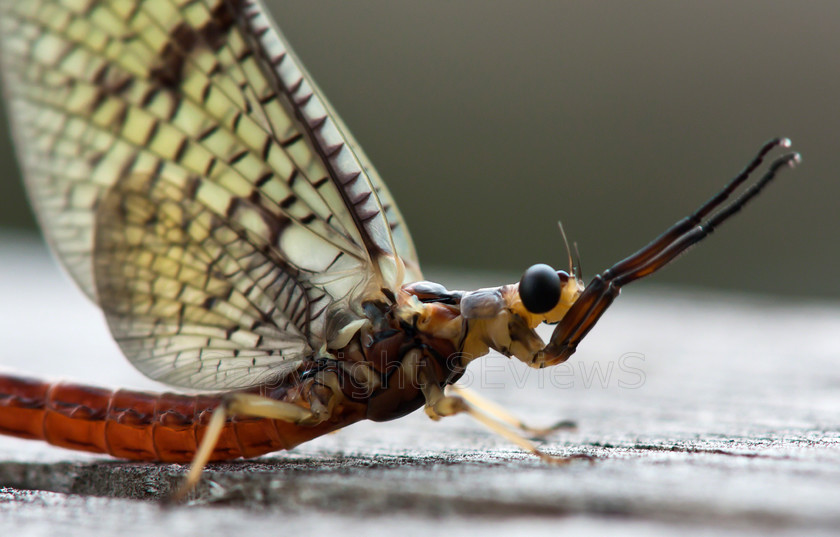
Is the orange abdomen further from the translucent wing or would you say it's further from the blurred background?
the blurred background

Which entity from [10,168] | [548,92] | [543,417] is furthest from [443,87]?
[543,417]

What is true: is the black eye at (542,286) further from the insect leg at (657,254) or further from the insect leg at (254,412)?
the insect leg at (254,412)

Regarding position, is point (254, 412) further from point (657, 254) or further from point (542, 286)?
point (657, 254)

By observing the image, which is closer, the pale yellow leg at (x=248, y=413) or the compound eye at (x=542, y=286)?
the pale yellow leg at (x=248, y=413)

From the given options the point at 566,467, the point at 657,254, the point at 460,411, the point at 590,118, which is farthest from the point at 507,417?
the point at 590,118

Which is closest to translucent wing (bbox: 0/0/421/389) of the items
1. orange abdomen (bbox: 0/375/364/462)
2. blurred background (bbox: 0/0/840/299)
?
orange abdomen (bbox: 0/375/364/462)

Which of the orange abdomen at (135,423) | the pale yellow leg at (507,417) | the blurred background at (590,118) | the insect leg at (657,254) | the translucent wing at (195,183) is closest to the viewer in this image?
the insect leg at (657,254)

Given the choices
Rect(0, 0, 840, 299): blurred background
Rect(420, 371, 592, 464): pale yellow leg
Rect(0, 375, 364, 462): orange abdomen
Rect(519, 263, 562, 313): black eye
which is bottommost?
Rect(0, 375, 364, 462): orange abdomen

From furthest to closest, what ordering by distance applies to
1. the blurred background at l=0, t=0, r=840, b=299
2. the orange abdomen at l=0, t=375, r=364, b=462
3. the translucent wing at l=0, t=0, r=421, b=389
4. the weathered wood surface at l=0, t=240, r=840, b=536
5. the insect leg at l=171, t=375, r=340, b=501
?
the blurred background at l=0, t=0, r=840, b=299 < the orange abdomen at l=0, t=375, r=364, b=462 < the translucent wing at l=0, t=0, r=421, b=389 < the insect leg at l=171, t=375, r=340, b=501 < the weathered wood surface at l=0, t=240, r=840, b=536

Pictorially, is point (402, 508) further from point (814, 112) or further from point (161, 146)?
point (814, 112)

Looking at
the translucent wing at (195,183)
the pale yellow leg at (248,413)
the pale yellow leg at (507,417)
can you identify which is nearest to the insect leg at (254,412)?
the pale yellow leg at (248,413)
